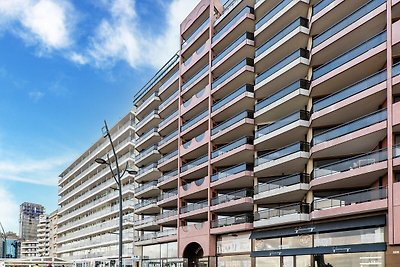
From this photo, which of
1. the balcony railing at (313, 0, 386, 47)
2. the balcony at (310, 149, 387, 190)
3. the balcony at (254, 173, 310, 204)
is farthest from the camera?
the balcony at (254, 173, 310, 204)

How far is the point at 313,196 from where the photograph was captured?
123 feet

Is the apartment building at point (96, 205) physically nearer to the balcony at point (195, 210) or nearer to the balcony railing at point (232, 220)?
the balcony at point (195, 210)

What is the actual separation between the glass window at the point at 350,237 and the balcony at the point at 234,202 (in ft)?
29.0

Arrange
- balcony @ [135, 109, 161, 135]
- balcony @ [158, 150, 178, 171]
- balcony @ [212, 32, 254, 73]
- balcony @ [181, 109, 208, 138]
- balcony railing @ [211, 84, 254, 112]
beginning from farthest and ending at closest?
balcony @ [135, 109, 161, 135]
balcony @ [158, 150, 178, 171]
balcony @ [181, 109, 208, 138]
balcony @ [212, 32, 254, 73]
balcony railing @ [211, 84, 254, 112]

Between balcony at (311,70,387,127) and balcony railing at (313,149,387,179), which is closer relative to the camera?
balcony railing at (313,149,387,179)

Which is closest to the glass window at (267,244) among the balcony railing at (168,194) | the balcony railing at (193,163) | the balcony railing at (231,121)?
the balcony railing at (231,121)

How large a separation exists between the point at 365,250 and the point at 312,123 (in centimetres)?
986

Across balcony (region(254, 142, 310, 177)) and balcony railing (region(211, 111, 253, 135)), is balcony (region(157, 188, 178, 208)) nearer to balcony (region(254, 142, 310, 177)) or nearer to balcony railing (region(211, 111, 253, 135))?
balcony railing (region(211, 111, 253, 135))

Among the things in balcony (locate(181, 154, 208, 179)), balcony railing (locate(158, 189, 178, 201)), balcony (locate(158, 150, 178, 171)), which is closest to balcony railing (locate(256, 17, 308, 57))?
balcony (locate(181, 154, 208, 179))

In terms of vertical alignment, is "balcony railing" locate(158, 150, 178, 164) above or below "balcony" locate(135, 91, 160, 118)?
below

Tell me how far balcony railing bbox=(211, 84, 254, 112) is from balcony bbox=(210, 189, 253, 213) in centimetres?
792

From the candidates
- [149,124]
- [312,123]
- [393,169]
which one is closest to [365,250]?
[393,169]

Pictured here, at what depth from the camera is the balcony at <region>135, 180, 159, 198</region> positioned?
6456 cm

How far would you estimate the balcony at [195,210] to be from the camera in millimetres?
50719
